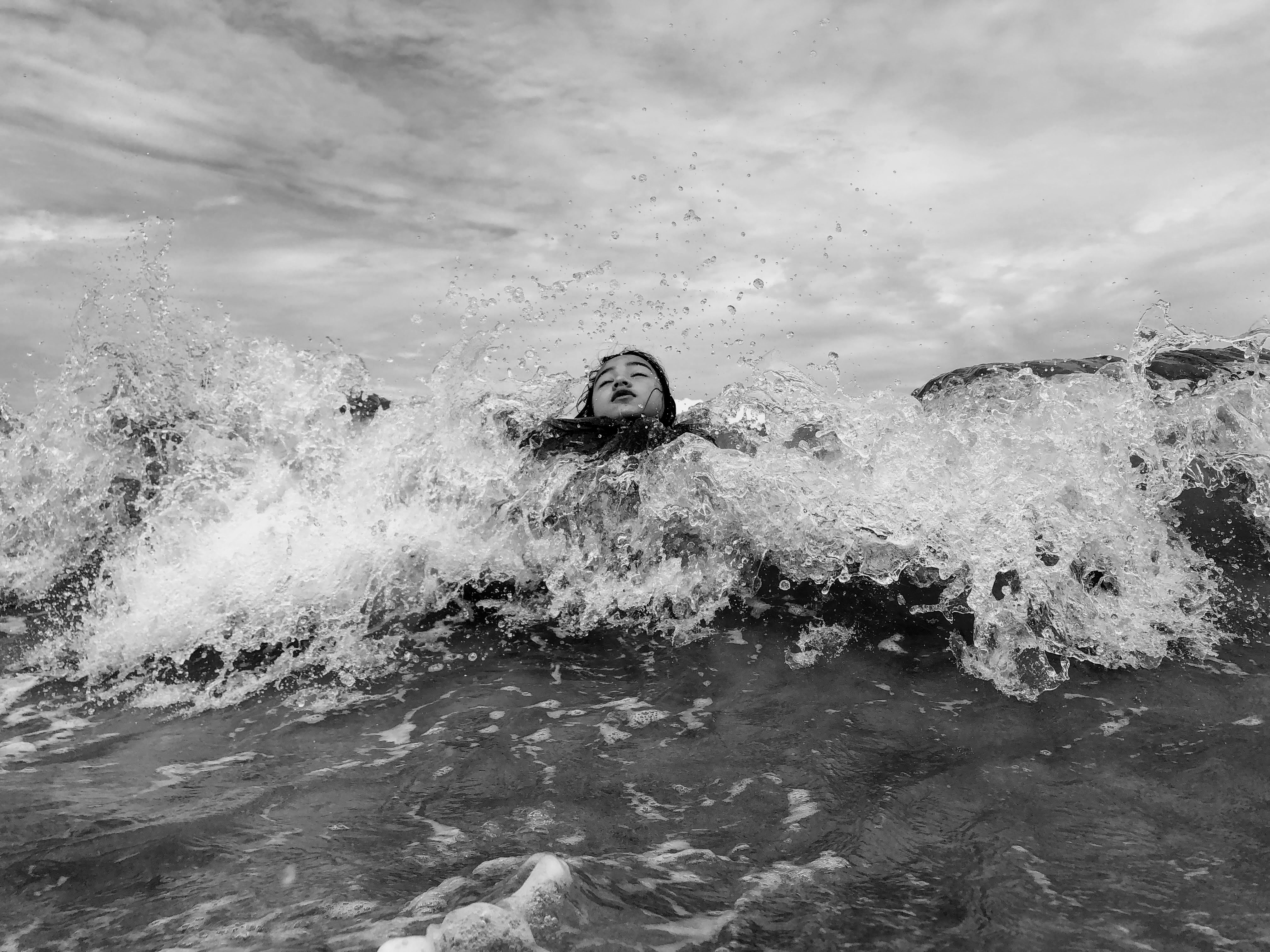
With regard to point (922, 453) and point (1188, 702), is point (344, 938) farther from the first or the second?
point (922, 453)

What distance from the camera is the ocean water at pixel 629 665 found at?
197cm

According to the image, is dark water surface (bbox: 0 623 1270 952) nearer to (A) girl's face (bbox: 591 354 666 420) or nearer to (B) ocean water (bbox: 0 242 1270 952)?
(B) ocean water (bbox: 0 242 1270 952)

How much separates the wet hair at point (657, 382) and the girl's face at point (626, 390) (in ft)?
0.05

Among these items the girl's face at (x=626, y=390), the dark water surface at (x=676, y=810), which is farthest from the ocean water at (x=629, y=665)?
the girl's face at (x=626, y=390)

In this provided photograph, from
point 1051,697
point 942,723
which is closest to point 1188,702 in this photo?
point 1051,697

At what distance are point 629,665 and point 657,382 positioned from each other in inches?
132

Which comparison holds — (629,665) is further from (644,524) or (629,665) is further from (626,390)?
(626,390)

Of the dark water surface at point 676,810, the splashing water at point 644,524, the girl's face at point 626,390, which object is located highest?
the girl's face at point 626,390

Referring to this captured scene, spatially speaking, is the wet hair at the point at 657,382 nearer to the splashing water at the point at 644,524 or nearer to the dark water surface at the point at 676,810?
the splashing water at the point at 644,524

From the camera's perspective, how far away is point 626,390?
657 centimetres

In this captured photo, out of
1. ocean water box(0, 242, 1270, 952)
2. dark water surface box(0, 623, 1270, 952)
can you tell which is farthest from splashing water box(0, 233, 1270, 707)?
dark water surface box(0, 623, 1270, 952)

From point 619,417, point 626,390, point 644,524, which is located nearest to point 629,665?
point 644,524

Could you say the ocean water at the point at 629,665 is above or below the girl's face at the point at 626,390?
below

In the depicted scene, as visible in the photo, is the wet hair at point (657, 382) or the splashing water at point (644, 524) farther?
the wet hair at point (657, 382)
